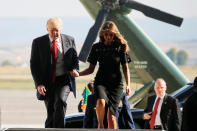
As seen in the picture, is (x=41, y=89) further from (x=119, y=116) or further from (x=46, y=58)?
(x=119, y=116)

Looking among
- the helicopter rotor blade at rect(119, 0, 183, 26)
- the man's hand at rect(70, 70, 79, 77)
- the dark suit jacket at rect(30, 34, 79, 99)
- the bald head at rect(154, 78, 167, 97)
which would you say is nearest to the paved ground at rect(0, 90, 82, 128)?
the helicopter rotor blade at rect(119, 0, 183, 26)

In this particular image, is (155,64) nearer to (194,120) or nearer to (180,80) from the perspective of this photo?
(180,80)

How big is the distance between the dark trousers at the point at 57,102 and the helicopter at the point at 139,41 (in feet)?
21.5

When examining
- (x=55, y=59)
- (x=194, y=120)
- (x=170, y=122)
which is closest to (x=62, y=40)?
(x=55, y=59)

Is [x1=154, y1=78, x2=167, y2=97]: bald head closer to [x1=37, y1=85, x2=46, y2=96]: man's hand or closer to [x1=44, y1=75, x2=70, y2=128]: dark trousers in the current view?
[x1=44, y1=75, x2=70, y2=128]: dark trousers

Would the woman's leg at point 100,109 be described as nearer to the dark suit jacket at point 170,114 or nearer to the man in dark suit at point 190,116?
the dark suit jacket at point 170,114

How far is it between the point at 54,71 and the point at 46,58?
6.9 inches

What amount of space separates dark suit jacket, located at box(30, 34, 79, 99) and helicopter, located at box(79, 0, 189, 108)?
6478 millimetres

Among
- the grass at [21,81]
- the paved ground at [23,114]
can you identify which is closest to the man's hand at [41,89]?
the paved ground at [23,114]

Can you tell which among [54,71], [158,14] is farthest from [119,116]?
[158,14]

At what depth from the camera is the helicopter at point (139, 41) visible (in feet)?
39.4

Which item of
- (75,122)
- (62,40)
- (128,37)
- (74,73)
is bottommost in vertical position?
(75,122)

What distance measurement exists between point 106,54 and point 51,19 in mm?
720

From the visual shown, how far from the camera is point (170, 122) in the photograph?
4613 mm
